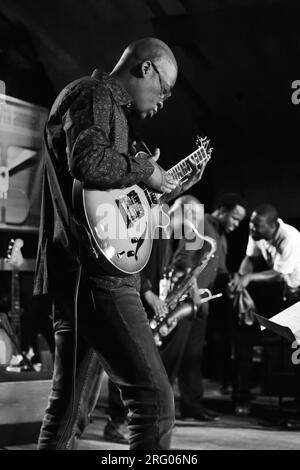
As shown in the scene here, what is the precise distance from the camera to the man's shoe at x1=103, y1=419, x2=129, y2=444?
473cm

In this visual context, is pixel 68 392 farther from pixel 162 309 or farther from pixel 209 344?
pixel 209 344

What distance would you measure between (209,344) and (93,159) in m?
5.89

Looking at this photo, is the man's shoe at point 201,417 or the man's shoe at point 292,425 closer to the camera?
the man's shoe at point 292,425

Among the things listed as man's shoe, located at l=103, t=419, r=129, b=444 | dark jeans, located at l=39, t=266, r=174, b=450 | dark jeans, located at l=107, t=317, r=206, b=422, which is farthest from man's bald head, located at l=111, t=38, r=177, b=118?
dark jeans, located at l=107, t=317, r=206, b=422

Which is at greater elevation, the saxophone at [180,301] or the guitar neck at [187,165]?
the guitar neck at [187,165]

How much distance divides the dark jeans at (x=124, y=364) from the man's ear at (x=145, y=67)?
750 mm

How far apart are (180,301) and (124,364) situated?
349 centimetres

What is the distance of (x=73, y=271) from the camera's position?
2.47 metres

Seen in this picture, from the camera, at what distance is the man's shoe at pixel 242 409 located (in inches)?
236

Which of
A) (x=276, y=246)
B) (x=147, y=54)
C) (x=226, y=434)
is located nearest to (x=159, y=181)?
(x=147, y=54)

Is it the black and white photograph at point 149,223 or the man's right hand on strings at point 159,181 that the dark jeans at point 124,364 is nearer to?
the black and white photograph at point 149,223

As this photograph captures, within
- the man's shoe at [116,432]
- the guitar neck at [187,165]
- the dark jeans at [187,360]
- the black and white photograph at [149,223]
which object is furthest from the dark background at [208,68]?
the guitar neck at [187,165]

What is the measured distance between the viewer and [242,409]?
6027mm

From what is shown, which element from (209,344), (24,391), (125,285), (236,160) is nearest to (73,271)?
(125,285)
